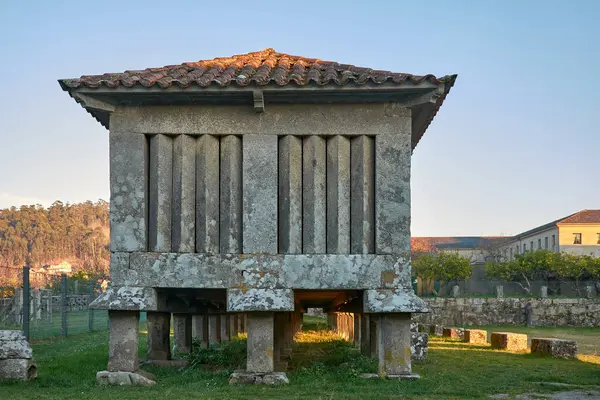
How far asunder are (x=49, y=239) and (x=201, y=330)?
6832 centimetres

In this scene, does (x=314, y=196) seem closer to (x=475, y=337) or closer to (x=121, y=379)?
(x=121, y=379)

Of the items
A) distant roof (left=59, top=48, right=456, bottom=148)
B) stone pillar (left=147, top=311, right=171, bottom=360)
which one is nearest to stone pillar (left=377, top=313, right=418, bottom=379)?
distant roof (left=59, top=48, right=456, bottom=148)

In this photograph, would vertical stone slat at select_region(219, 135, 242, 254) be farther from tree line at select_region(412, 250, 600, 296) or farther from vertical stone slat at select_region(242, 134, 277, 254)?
tree line at select_region(412, 250, 600, 296)

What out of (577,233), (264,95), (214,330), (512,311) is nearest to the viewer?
(264,95)

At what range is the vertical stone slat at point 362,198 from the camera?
9.12 metres

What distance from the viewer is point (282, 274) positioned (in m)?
9.02

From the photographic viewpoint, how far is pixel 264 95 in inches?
355

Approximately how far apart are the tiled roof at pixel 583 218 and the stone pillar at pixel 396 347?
47516 millimetres

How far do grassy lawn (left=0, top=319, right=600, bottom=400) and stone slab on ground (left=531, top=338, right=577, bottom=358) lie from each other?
36 centimetres

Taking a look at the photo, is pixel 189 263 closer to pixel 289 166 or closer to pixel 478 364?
pixel 289 166

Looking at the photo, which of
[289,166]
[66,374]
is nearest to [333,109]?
[289,166]

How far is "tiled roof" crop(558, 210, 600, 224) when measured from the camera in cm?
5309

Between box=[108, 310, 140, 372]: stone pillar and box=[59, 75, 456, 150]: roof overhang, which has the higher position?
box=[59, 75, 456, 150]: roof overhang

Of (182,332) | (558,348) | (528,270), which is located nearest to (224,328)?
(182,332)
